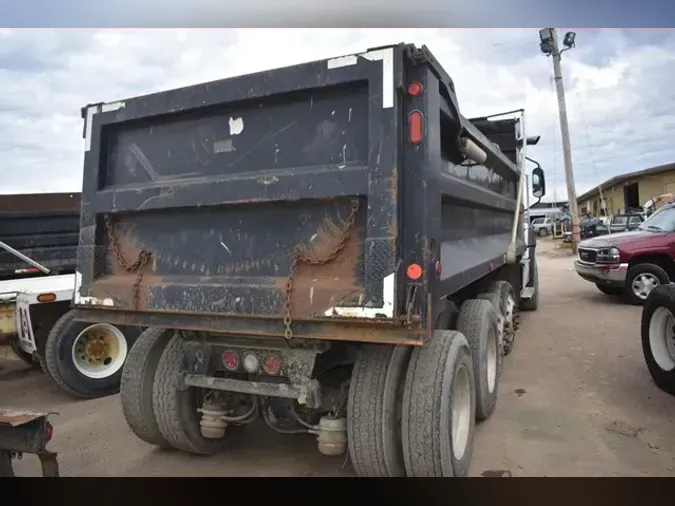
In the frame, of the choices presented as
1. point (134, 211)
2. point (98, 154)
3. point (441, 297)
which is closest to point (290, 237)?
point (441, 297)

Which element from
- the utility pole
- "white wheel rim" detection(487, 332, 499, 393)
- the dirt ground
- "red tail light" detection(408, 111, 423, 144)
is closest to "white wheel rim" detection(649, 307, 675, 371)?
the dirt ground

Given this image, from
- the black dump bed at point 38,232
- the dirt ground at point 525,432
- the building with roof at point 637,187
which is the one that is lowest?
the dirt ground at point 525,432

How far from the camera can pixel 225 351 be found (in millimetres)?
3414

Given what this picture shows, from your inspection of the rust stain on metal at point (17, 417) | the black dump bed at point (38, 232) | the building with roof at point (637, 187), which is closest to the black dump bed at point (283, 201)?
the rust stain on metal at point (17, 417)

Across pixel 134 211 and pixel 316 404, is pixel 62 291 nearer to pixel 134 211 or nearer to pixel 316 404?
pixel 134 211

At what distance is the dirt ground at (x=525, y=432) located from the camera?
12.2ft

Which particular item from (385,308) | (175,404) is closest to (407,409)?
(385,308)

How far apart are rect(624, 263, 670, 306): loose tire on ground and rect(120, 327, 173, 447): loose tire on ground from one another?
8660mm

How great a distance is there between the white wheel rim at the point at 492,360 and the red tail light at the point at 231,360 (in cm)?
214

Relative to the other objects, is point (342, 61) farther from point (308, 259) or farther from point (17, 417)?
point (17, 417)

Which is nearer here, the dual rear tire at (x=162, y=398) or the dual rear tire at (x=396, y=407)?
the dual rear tire at (x=396, y=407)

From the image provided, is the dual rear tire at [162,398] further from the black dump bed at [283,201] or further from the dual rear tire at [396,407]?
the black dump bed at [283,201]

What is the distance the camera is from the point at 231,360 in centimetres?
338

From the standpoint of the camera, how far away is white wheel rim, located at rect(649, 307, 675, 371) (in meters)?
5.04
